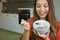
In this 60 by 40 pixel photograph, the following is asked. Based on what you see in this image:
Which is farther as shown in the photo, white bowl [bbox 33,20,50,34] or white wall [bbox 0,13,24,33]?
white wall [bbox 0,13,24,33]

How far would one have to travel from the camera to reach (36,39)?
96cm

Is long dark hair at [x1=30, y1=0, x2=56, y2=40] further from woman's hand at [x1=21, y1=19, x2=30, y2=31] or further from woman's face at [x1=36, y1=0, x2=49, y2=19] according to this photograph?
woman's hand at [x1=21, y1=19, x2=30, y2=31]

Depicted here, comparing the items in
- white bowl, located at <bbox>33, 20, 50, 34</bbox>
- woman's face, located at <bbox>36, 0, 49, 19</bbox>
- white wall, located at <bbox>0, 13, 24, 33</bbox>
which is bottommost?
white wall, located at <bbox>0, 13, 24, 33</bbox>

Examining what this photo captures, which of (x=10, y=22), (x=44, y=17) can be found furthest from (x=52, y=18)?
(x=10, y=22)

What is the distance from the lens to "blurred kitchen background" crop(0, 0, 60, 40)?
4520 mm

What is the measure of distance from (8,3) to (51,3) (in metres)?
4.43

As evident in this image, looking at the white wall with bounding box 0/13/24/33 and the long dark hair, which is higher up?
the long dark hair

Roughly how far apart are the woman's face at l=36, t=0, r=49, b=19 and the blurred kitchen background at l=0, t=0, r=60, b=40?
11.3ft

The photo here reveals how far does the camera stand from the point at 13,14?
15.9ft

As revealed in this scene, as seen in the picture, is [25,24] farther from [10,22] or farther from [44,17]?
[10,22]

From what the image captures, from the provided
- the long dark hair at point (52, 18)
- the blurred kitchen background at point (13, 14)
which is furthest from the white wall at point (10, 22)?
the long dark hair at point (52, 18)

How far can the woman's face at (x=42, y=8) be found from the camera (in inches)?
35.1

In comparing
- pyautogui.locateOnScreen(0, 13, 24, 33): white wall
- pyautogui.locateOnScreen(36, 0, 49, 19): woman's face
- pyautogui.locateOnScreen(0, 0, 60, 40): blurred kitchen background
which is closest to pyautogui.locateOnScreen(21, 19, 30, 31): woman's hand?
pyautogui.locateOnScreen(36, 0, 49, 19): woman's face

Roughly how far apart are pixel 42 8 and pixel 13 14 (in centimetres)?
401
